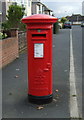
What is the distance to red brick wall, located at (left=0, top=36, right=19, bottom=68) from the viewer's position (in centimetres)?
816

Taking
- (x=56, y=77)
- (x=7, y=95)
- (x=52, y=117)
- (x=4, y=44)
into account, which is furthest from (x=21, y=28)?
(x=52, y=117)

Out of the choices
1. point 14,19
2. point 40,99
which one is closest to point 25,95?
point 40,99

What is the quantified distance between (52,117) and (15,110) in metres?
0.74

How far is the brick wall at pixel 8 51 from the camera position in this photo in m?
Answer: 8.16

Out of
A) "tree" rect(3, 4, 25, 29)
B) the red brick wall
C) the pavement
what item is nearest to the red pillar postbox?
the pavement

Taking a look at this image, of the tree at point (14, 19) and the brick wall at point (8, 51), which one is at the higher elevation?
the tree at point (14, 19)

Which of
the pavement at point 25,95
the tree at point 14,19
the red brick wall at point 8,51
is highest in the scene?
the tree at point 14,19

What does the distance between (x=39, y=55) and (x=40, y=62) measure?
0.14m

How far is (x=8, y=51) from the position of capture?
898cm

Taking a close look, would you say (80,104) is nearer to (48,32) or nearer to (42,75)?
(42,75)

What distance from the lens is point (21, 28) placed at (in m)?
16.8

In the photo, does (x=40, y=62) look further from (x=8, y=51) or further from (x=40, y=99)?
(x=8, y=51)

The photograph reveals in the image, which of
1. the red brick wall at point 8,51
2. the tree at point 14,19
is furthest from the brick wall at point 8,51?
the tree at point 14,19

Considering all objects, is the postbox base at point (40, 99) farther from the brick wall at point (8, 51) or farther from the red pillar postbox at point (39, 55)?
the brick wall at point (8, 51)
